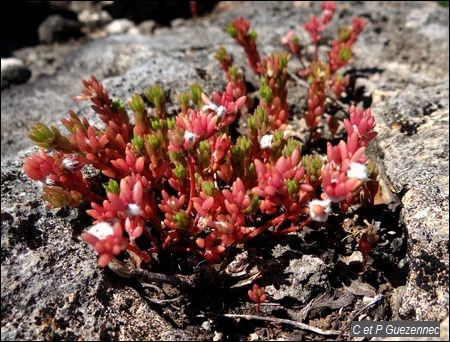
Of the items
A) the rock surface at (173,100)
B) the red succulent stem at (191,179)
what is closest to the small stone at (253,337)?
the rock surface at (173,100)

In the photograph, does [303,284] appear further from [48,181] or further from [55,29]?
[55,29]

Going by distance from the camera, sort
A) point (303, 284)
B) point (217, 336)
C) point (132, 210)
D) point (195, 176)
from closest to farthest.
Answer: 1. point (132, 210)
2. point (217, 336)
3. point (303, 284)
4. point (195, 176)

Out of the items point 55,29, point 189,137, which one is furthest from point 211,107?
point 55,29

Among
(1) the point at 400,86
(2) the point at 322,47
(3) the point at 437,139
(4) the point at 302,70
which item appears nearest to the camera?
(3) the point at 437,139

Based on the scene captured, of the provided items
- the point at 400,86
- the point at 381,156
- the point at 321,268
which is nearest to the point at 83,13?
the point at 400,86

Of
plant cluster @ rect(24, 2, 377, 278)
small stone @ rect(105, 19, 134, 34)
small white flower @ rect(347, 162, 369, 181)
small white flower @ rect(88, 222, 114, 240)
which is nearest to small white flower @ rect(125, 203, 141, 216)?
plant cluster @ rect(24, 2, 377, 278)

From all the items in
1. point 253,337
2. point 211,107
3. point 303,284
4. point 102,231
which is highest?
point 211,107

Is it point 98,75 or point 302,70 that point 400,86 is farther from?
point 98,75
